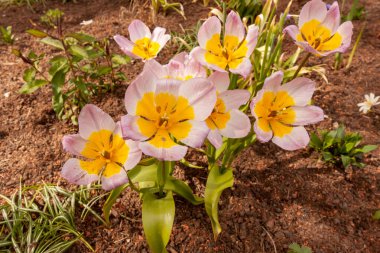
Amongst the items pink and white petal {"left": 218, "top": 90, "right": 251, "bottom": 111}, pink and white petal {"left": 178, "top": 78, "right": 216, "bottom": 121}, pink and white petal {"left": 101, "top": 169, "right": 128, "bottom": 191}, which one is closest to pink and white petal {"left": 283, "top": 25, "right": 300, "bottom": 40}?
pink and white petal {"left": 218, "top": 90, "right": 251, "bottom": 111}

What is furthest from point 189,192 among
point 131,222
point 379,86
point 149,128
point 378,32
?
point 378,32

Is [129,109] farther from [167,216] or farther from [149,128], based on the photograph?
[167,216]

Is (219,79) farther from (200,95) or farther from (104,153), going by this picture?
(104,153)

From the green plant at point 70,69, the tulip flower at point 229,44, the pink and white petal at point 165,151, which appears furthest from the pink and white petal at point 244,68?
the green plant at point 70,69

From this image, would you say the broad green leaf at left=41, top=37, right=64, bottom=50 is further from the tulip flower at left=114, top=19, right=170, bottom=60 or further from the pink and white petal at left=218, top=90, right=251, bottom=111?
the pink and white petal at left=218, top=90, right=251, bottom=111

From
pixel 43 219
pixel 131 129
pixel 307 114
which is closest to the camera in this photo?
pixel 131 129

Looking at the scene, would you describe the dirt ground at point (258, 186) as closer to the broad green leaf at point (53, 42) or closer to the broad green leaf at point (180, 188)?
the broad green leaf at point (180, 188)

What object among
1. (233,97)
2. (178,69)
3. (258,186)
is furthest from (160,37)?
(258,186)
